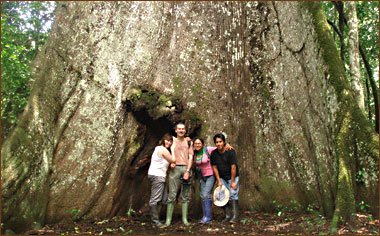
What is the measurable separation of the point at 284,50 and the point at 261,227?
297 cm

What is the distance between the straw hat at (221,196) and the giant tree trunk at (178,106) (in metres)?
0.41

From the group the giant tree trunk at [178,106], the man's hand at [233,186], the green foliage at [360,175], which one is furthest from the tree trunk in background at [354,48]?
the man's hand at [233,186]

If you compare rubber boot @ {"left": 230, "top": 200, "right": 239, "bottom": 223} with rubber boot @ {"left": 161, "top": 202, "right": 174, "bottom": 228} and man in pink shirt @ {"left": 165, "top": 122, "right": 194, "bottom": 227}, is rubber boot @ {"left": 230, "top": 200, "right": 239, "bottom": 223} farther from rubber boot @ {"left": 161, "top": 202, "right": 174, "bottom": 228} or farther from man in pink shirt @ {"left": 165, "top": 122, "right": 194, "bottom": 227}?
rubber boot @ {"left": 161, "top": 202, "right": 174, "bottom": 228}

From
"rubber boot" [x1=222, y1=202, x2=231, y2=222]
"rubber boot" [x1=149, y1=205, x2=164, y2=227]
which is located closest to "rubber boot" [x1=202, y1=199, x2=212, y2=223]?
"rubber boot" [x1=222, y1=202, x2=231, y2=222]

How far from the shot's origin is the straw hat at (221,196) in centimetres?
424

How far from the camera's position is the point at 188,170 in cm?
425

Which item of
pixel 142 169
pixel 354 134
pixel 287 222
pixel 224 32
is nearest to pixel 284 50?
pixel 224 32

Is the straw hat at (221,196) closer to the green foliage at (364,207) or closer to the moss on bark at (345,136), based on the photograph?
the moss on bark at (345,136)

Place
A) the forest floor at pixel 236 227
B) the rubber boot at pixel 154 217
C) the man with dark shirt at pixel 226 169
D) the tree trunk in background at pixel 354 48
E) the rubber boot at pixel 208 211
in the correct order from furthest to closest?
the tree trunk in background at pixel 354 48 < the man with dark shirt at pixel 226 169 < the rubber boot at pixel 208 211 < the rubber boot at pixel 154 217 < the forest floor at pixel 236 227

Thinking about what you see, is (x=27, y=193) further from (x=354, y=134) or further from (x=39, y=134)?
(x=354, y=134)

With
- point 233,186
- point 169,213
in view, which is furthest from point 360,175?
point 169,213

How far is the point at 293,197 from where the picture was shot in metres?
4.37

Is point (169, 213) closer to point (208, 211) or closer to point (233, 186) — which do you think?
point (208, 211)

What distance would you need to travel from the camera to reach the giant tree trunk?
393 cm
